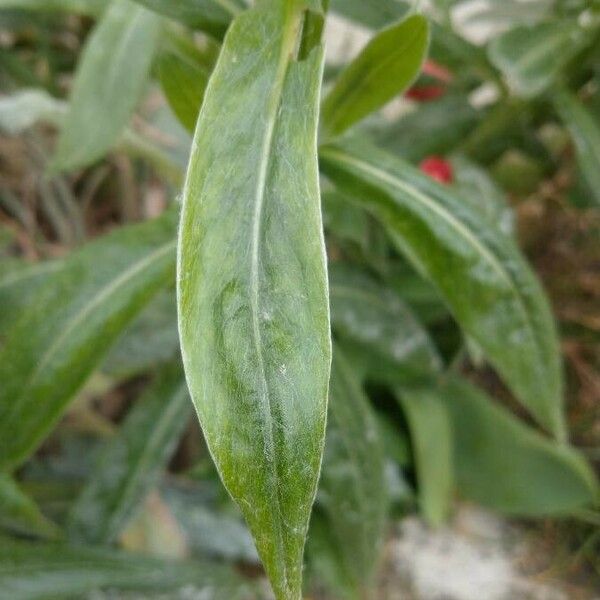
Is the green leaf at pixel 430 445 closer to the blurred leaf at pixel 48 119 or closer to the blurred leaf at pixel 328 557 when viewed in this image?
the blurred leaf at pixel 328 557

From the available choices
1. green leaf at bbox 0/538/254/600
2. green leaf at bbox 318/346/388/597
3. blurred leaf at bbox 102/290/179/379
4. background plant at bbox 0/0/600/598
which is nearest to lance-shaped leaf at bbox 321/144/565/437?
background plant at bbox 0/0/600/598

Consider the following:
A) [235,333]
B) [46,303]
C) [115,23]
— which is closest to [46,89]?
[115,23]

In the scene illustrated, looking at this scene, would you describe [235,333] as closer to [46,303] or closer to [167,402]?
[46,303]

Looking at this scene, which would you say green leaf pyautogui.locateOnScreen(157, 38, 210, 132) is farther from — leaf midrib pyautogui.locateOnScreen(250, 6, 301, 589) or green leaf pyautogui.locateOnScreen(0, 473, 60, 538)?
green leaf pyautogui.locateOnScreen(0, 473, 60, 538)

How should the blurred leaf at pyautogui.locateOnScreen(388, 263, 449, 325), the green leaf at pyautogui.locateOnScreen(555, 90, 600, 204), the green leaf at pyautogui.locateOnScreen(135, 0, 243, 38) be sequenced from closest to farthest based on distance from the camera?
the green leaf at pyautogui.locateOnScreen(135, 0, 243, 38)
the green leaf at pyautogui.locateOnScreen(555, 90, 600, 204)
the blurred leaf at pyautogui.locateOnScreen(388, 263, 449, 325)

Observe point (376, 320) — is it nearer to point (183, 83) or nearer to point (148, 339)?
point (148, 339)

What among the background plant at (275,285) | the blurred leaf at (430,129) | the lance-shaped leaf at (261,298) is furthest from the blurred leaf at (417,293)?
the lance-shaped leaf at (261,298)
